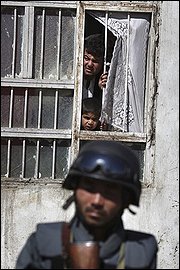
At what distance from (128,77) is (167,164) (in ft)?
2.57

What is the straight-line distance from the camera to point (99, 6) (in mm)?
7477

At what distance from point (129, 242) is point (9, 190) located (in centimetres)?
272

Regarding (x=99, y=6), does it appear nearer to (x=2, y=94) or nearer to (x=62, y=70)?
(x=62, y=70)

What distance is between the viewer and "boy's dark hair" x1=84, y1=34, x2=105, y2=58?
298 inches

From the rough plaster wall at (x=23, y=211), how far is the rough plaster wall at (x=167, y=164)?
563 mm

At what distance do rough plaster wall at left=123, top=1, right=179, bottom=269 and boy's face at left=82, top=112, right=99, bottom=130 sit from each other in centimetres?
52

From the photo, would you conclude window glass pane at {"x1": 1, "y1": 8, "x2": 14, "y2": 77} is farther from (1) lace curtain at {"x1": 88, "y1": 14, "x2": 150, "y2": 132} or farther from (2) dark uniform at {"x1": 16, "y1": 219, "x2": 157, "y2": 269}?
(2) dark uniform at {"x1": 16, "y1": 219, "x2": 157, "y2": 269}

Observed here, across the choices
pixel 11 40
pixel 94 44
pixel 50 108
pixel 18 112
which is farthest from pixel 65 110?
pixel 11 40

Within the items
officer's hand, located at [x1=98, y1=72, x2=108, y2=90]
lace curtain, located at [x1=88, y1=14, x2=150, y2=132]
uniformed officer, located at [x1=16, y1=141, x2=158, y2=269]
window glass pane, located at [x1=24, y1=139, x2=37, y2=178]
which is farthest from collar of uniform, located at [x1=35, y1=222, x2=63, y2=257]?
officer's hand, located at [x1=98, y1=72, x2=108, y2=90]

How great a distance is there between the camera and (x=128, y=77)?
7594 millimetres

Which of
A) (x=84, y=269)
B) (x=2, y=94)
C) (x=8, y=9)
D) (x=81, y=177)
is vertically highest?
(x=8, y=9)

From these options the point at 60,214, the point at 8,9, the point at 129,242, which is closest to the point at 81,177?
the point at 129,242

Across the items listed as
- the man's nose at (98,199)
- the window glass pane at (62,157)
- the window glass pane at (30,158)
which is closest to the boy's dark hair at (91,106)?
the window glass pane at (62,157)

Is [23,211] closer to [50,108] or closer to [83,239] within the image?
[50,108]
